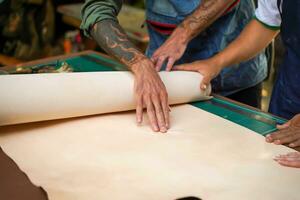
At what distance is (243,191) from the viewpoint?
88 centimetres

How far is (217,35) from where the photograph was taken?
1.57m

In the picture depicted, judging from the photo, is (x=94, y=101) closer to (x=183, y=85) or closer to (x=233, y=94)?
(x=183, y=85)

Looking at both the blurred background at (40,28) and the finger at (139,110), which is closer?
the finger at (139,110)

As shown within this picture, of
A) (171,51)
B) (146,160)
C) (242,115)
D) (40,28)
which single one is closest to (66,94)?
(146,160)

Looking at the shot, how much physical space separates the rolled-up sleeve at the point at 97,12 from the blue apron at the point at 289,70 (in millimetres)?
581

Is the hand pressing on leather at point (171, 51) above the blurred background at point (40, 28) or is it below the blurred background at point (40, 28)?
above

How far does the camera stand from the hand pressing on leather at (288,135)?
1.08m

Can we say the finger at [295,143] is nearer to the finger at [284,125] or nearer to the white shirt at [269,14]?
the finger at [284,125]

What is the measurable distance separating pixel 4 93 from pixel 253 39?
865 mm

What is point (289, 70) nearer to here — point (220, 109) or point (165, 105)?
point (220, 109)

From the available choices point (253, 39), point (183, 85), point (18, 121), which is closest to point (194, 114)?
point (183, 85)

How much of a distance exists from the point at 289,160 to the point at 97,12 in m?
0.82

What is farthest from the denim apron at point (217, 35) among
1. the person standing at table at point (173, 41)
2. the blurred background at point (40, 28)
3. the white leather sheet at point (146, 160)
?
the blurred background at point (40, 28)

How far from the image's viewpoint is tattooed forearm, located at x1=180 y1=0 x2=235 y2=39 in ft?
4.69
